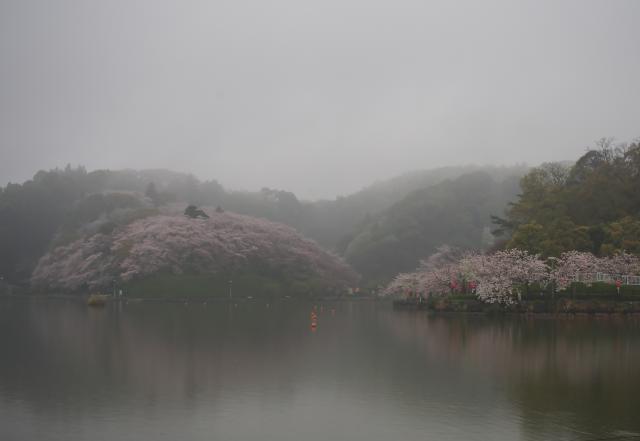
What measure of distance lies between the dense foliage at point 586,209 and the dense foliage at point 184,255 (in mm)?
→ 26105

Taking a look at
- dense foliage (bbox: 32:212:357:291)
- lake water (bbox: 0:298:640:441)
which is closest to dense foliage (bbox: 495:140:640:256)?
lake water (bbox: 0:298:640:441)

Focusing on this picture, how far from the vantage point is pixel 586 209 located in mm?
54906

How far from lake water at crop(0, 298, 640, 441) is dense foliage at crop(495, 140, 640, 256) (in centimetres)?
1888

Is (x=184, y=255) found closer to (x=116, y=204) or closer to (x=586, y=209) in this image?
(x=116, y=204)

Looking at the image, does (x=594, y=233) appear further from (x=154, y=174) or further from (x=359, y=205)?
(x=154, y=174)

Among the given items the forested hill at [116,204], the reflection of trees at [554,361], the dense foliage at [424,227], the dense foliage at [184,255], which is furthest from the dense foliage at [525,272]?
the forested hill at [116,204]

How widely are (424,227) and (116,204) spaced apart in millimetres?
45792

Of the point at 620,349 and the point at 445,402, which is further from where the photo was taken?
the point at 620,349

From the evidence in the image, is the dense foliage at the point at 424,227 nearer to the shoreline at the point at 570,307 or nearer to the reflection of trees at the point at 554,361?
the shoreline at the point at 570,307

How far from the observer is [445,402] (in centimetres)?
1399

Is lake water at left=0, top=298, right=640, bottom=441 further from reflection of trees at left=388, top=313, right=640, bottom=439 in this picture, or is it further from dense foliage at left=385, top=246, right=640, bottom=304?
dense foliage at left=385, top=246, right=640, bottom=304

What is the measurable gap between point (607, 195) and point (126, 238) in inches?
2026

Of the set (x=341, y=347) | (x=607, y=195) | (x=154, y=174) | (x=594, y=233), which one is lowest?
(x=341, y=347)

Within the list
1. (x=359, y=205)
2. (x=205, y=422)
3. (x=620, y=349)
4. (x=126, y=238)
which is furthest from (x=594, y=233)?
(x=359, y=205)
